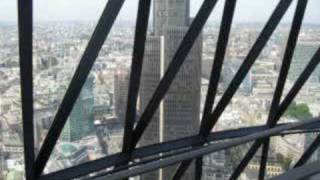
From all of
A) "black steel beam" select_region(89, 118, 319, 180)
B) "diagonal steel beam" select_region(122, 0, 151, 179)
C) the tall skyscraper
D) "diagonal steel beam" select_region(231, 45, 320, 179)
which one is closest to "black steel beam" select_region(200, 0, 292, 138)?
the tall skyscraper

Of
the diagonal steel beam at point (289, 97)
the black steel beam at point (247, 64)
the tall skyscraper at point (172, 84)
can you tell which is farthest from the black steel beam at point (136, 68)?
the diagonal steel beam at point (289, 97)

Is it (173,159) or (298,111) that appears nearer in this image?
(173,159)

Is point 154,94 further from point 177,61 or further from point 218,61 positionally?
point 218,61

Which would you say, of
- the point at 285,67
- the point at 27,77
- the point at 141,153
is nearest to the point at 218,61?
the point at 285,67

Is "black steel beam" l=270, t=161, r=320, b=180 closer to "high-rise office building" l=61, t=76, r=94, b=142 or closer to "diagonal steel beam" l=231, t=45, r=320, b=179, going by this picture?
"high-rise office building" l=61, t=76, r=94, b=142

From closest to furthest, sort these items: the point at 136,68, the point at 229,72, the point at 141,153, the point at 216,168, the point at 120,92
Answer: the point at 136,68
the point at 120,92
the point at 141,153
the point at 229,72
the point at 216,168

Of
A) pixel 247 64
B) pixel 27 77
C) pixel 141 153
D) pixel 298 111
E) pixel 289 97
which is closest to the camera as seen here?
pixel 27 77

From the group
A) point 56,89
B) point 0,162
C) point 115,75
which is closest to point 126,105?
point 115,75
